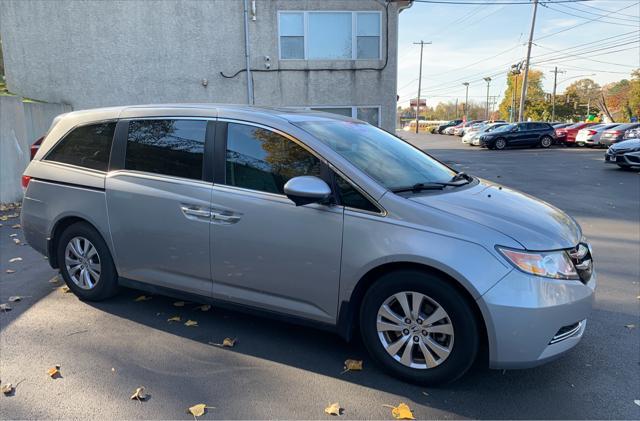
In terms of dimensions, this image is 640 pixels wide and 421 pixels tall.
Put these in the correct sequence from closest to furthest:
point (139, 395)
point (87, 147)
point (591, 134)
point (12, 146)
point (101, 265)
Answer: point (139, 395) → point (101, 265) → point (87, 147) → point (12, 146) → point (591, 134)

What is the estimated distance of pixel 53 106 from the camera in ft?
41.5

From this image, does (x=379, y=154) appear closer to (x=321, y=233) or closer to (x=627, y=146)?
(x=321, y=233)

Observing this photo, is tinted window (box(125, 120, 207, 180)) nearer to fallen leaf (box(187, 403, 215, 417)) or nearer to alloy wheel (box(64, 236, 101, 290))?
alloy wheel (box(64, 236, 101, 290))

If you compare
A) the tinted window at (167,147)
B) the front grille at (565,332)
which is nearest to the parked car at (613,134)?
the front grille at (565,332)

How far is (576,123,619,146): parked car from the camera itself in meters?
27.4

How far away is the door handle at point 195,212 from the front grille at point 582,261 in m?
2.46

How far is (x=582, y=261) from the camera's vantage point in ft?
10.2

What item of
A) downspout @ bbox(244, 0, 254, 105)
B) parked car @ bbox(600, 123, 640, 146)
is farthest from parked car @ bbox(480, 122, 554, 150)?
downspout @ bbox(244, 0, 254, 105)

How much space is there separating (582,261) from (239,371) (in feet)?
7.73

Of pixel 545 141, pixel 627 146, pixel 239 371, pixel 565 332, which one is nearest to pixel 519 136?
pixel 545 141

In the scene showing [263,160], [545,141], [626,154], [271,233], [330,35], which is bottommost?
[545,141]

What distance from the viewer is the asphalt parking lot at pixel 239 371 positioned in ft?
9.52

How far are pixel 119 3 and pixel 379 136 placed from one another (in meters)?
14.2

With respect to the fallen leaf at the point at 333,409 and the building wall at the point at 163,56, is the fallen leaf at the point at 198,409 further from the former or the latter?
the building wall at the point at 163,56
